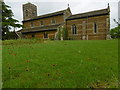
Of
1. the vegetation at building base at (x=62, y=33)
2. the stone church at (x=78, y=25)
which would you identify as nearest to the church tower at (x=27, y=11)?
the stone church at (x=78, y=25)

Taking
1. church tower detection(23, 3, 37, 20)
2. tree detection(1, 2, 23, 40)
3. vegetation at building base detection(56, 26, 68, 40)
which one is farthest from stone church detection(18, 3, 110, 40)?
church tower detection(23, 3, 37, 20)

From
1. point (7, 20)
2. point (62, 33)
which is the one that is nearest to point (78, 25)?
point (62, 33)

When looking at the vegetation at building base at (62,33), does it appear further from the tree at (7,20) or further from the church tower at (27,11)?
the church tower at (27,11)

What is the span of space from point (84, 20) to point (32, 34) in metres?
17.0

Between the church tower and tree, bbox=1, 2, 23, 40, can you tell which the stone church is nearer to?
tree, bbox=1, 2, 23, 40

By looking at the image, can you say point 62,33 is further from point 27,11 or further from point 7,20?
point 27,11

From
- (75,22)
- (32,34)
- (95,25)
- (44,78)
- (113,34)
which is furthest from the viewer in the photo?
(113,34)

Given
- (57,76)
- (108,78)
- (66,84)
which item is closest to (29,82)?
(57,76)

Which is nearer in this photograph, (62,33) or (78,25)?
(62,33)

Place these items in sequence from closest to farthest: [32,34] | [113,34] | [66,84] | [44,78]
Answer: [66,84]
[44,78]
[32,34]
[113,34]

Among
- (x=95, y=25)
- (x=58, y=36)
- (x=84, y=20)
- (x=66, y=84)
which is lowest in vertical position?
(x=66, y=84)

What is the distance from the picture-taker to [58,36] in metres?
→ 25.6

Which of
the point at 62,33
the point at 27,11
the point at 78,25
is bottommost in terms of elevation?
the point at 62,33

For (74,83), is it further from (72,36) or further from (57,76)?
(72,36)
